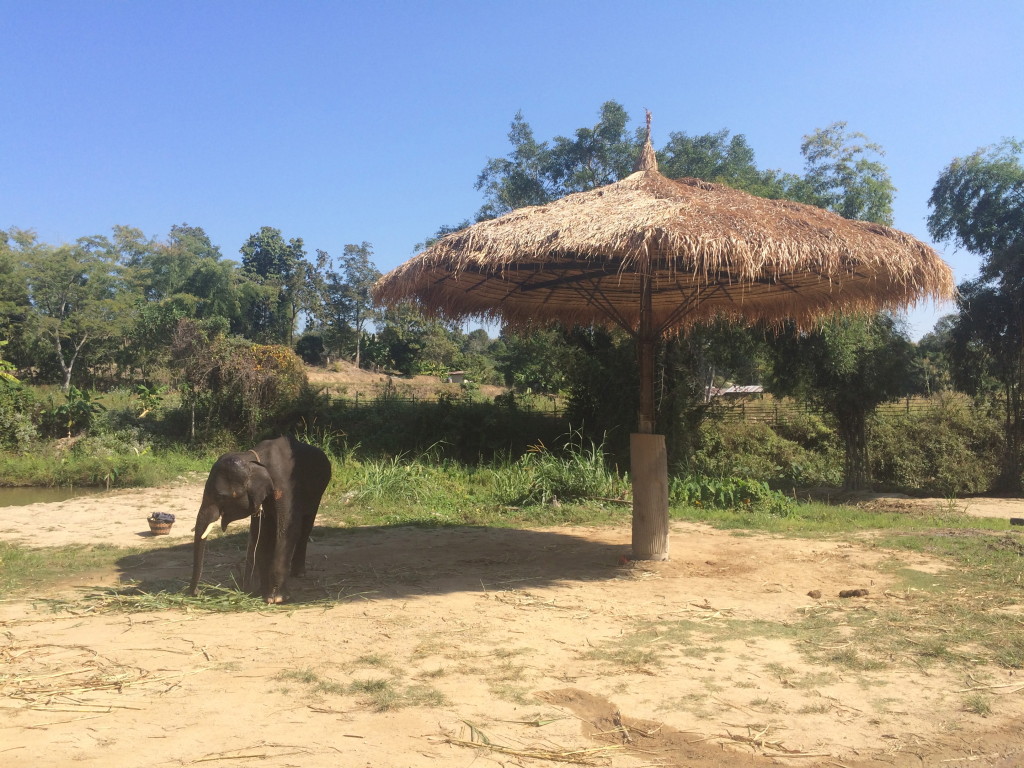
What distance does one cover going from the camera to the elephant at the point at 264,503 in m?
5.30

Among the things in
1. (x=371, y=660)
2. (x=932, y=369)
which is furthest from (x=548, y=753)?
(x=932, y=369)

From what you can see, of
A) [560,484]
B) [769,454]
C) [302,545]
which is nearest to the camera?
[302,545]

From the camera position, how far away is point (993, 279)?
14344 mm

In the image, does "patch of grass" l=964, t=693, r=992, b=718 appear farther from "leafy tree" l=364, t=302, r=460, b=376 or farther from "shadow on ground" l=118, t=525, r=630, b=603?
"leafy tree" l=364, t=302, r=460, b=376

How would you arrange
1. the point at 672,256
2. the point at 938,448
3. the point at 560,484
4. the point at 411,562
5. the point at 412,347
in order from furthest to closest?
the point at 412,347, the point at 938,448, the point at 560,484, the point at 411,562, the point at 672,256

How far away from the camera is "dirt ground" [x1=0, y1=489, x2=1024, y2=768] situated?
10.4 feet

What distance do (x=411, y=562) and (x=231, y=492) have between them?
221 cm

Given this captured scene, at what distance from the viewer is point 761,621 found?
16.6ft

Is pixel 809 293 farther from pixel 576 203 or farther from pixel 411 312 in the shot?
pixel 411 312

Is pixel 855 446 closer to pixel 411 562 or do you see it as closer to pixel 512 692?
pixel 411 562

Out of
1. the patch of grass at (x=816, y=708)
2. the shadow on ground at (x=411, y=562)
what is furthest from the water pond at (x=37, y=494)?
the patch of grass at (x=816, y=708)

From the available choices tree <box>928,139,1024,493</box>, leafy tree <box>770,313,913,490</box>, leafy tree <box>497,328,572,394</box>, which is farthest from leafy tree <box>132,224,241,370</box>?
tree <box>928,139,1024,493</box>

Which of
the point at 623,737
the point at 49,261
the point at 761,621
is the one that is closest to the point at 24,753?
the point at 623,737

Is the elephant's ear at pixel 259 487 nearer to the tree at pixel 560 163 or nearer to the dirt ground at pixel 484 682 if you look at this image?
the dirt ground at pixel 484 682
